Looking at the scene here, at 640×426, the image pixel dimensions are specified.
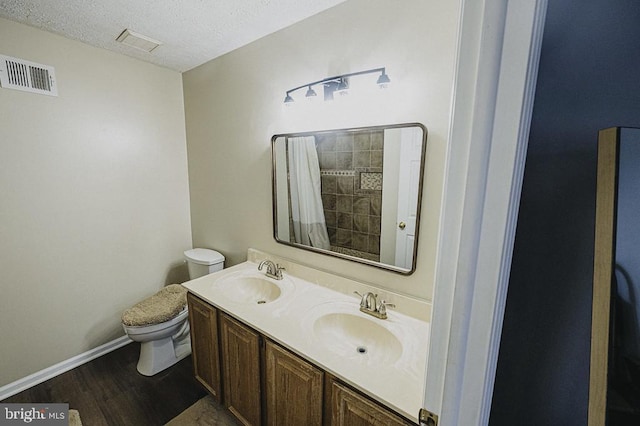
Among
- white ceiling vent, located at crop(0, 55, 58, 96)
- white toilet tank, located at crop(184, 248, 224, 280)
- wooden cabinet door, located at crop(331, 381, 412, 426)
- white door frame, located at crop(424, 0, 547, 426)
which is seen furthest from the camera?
white toilet tank, located at crop(184, 248, 224, 280)

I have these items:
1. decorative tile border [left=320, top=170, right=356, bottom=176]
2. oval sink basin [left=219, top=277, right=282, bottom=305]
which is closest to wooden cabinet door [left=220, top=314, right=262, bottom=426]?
oval sink basin [left=219, top=277, right=282, bottom=305]

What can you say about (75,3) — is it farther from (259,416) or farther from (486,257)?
(259,416)

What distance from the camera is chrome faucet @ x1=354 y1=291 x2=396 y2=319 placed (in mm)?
1252

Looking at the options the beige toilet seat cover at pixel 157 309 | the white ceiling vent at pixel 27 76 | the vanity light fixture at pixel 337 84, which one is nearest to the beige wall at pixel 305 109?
the vanity light fixture at pixel 337 84

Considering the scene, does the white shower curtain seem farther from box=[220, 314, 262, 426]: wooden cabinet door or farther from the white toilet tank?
the white toilet tank

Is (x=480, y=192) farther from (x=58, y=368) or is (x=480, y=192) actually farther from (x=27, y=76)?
(x=58, y=368)

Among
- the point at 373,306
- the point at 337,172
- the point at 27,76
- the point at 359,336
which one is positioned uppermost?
the point at 27,76

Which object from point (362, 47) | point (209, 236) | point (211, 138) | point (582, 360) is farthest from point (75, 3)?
point (582, 360)

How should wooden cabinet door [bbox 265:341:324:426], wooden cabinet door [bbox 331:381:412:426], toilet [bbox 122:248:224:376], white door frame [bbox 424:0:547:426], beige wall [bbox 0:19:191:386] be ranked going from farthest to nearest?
1. toilet [bbox 122:248:224:376]
2. beige wall [bbox 0:19:191:386]
3. wooden cabinet door [bbox 265:341:324:426]
4. wooden cabinet door [bbox 331:381:412:426]
5. white door frame [bbox 424:0:547:426]

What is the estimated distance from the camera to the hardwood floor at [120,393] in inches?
63.3

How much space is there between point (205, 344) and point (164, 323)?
52cm

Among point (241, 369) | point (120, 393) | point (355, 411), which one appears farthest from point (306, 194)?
point (120, 393)

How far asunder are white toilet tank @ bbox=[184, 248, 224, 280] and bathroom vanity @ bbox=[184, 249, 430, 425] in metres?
0.43

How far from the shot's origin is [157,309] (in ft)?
6.20
